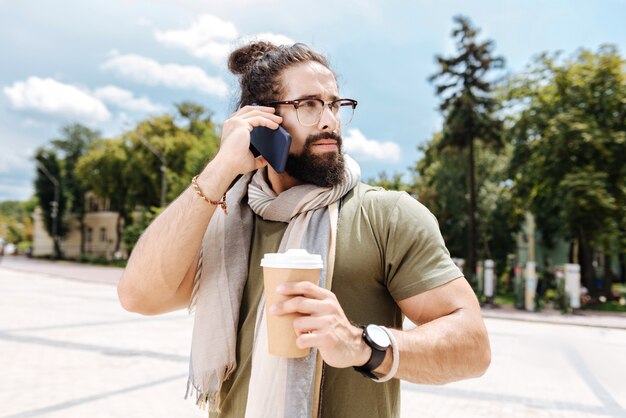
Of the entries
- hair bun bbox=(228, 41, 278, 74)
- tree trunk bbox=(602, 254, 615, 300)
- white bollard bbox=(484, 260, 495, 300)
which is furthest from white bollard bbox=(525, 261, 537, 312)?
hair bun bbox=(228, 41, 278, 74)

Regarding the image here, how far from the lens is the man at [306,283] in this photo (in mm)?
1341

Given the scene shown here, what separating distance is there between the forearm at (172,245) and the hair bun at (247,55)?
66cm

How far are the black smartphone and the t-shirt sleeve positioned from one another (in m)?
0.40

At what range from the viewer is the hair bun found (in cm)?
211

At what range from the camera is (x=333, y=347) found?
1.19 m

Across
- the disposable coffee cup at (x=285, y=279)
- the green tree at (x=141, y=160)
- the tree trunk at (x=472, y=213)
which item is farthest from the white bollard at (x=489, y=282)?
the green tree at (x=141, y=160)

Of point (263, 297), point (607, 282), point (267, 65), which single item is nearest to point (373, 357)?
point (263, 297)

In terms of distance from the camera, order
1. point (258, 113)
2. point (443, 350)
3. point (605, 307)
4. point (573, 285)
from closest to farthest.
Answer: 1. point (443, 350)
2. point (258, 113)
3. point (573, 285)
4. point (605, 307)

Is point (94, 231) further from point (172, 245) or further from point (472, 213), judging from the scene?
point (172, 245)

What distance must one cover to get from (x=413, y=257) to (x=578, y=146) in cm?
2133

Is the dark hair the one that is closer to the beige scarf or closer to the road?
the beige scarf

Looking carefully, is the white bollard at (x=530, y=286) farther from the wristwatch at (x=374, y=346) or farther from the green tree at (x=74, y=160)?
the green tree at (x=74, y=160)

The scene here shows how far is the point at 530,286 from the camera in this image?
19625mm

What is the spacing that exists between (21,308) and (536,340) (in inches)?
492
